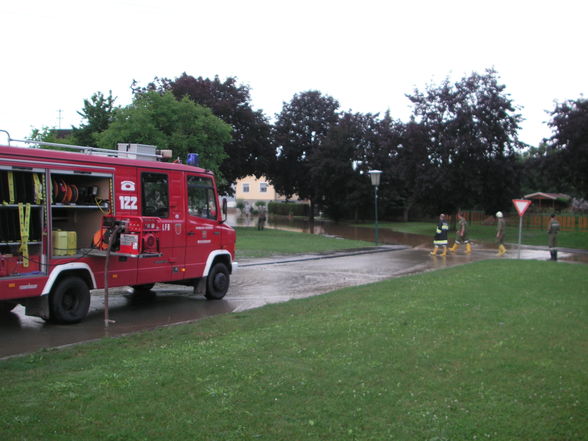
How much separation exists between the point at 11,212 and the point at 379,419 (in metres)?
6.92

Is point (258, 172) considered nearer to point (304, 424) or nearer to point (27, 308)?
point (27, 308)

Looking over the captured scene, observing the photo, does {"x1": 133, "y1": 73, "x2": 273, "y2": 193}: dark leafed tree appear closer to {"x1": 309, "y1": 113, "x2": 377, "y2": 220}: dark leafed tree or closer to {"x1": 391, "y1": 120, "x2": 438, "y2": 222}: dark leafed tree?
{"x1": 309, "y1": 113, "x2": 377, "y2": 220}: dark leafed tree

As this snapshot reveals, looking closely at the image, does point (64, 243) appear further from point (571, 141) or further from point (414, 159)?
point (414, 159)

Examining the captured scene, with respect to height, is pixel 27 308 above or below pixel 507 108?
below

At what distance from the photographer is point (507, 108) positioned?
38.4 metres

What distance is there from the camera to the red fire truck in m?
9.09

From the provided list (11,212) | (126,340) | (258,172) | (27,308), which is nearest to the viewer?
(126,340)

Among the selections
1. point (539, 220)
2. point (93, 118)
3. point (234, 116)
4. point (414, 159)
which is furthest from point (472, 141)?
point (93, 118)

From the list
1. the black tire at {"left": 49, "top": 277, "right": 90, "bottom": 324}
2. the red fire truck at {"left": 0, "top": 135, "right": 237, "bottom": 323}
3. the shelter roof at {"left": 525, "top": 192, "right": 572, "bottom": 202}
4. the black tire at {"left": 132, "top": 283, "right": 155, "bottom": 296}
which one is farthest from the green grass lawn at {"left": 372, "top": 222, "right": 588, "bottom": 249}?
the black tire at {"left": 49, "top": 277, "right": 90, "bottom": 324}

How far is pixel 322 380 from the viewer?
5.74 metres

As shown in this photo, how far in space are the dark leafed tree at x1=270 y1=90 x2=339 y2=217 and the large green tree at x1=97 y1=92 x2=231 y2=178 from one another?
28.6 m

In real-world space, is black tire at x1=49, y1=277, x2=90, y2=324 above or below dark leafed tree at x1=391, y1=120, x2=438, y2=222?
below

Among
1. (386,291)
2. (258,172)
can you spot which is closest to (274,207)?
(258,172)

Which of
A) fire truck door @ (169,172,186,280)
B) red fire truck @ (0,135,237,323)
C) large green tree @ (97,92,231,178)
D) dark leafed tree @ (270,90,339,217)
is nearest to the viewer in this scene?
red fire truck @ (0,135,237,323)
